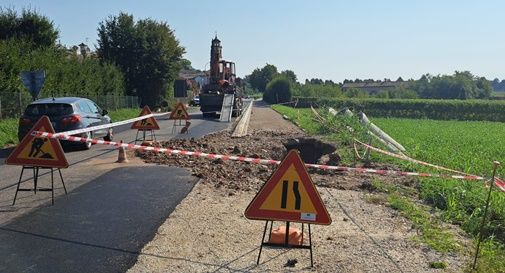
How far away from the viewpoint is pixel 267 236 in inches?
271

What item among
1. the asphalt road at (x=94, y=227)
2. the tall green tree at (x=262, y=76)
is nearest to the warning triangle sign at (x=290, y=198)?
the asphalt road at (x=94, y=227)

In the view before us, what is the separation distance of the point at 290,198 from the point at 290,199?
11 mm

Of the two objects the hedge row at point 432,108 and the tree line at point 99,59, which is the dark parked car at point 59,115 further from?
the hedge row at point 432,108

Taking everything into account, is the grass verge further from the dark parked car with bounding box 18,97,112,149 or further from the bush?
the bush

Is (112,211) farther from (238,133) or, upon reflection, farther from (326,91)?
(326,91)

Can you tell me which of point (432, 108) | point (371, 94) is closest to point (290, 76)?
point (371, 94)

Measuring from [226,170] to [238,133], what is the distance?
10583 millimetres

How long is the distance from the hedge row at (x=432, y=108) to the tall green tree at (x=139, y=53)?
67.2 ft

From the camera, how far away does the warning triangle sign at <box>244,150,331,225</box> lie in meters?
5.83

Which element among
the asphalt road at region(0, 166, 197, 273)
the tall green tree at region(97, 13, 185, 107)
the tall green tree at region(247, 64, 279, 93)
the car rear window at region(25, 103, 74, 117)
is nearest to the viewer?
the asphalt road at region(0, 166, 197, 273)

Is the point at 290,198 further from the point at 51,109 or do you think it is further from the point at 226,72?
the point at 226,72

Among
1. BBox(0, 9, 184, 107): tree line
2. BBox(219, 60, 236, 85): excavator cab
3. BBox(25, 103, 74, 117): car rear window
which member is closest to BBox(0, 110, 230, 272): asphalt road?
BBox(25, 103, 74, 117): car rear window

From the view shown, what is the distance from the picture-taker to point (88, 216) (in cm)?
770

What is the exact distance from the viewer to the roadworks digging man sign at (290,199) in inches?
229
